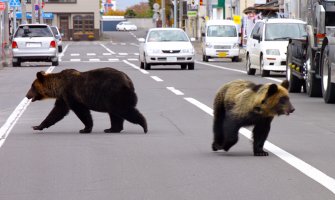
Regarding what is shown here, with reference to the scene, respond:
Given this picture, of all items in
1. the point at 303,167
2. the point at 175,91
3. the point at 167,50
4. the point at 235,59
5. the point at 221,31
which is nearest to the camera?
the point at 303,167

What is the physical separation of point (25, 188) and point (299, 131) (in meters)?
6.58

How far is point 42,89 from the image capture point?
48.4 ft

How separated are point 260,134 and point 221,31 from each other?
37830 millimetres

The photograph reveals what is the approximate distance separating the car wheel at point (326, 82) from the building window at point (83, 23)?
106m

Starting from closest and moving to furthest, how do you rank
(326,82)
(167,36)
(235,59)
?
(326,82) < (167,36) < (235,59)

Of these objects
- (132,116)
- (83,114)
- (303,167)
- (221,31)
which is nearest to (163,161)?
(303,167)

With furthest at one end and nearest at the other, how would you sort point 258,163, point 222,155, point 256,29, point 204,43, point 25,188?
1. point 204,43
2. point 256,29
3. point 222,155
4. point 258,163
5. point 25,188

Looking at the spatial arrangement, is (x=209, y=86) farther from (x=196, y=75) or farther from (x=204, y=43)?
(x=204, y=43)

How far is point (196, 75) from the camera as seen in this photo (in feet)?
110

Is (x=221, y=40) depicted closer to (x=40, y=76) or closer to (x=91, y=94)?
(x=40, y=76)

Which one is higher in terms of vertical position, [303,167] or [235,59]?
[303,167]

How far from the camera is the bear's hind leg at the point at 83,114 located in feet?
48.2

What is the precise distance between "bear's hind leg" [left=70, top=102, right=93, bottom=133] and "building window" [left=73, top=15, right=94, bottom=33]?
112m

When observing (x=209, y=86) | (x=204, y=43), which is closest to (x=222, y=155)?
(x=209, y=86)
